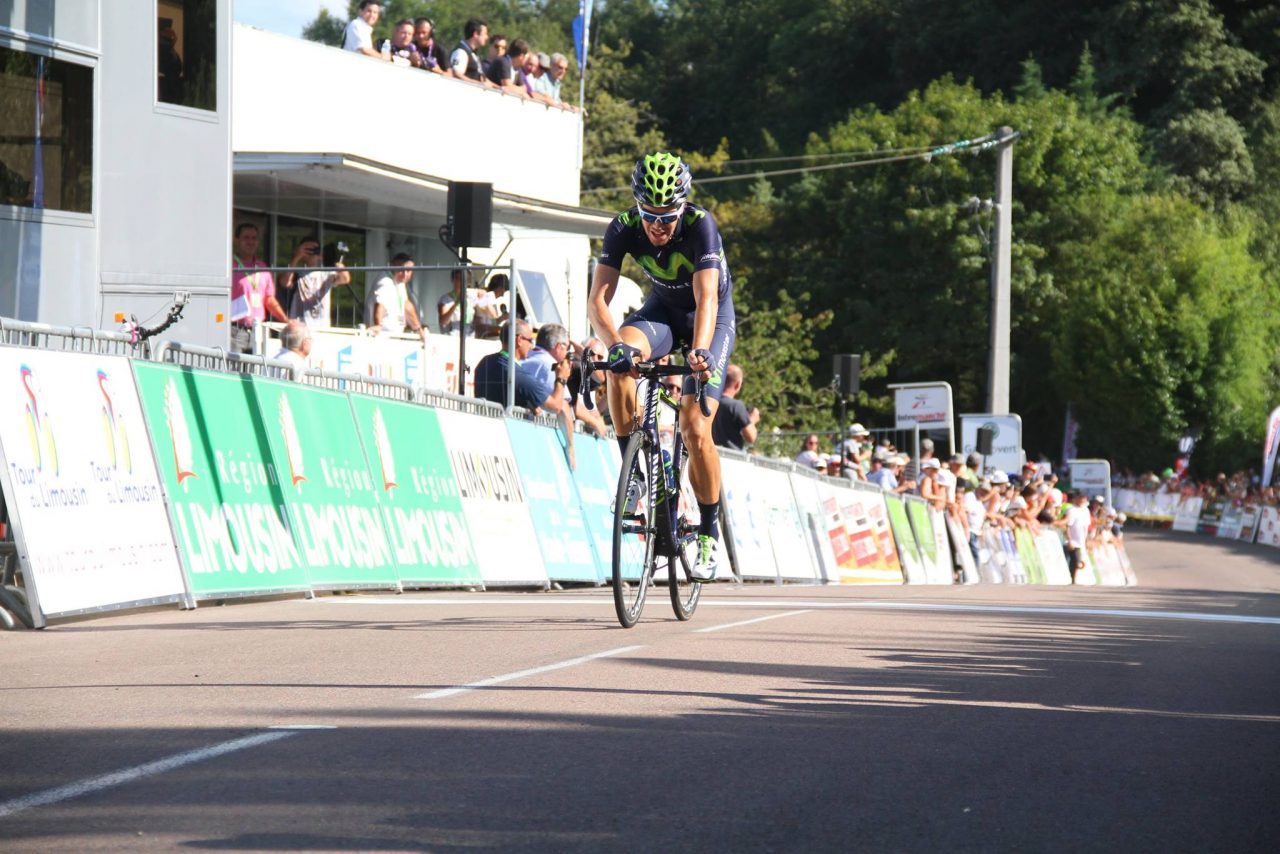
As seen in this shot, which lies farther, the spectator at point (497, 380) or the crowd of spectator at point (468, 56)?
the crowd of spectator at point (468, 56)

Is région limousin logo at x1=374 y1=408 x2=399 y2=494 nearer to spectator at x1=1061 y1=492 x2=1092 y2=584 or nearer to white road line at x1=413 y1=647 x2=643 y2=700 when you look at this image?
white road line at x1=413 y1=647 x2=643 y2=700

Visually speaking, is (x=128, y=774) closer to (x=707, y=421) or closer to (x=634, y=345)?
(x=634, y=345)

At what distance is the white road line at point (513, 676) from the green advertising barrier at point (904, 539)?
58.6 feet

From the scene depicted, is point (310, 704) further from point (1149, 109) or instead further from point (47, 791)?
point (1149, 109)

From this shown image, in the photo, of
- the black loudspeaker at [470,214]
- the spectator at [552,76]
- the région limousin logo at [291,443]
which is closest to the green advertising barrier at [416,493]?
the région limousin logo at [291,443]

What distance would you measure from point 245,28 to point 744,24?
58573 millimetres

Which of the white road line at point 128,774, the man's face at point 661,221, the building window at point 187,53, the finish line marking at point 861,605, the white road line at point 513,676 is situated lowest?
the finish line marking at point 861,605

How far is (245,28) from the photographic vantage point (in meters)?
26.4

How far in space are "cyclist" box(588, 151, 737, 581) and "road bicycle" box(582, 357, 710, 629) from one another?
0.26ft

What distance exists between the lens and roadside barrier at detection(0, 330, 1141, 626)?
33.2 ft

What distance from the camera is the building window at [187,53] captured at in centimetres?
1728

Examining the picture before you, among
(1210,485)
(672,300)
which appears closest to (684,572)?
(672,300)

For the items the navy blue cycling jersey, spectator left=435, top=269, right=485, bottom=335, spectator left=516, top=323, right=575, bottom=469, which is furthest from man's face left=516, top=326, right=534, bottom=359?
the navy blue cycling jersey

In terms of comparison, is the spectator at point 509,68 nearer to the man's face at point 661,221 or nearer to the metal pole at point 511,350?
the metal pole at point 511,350
